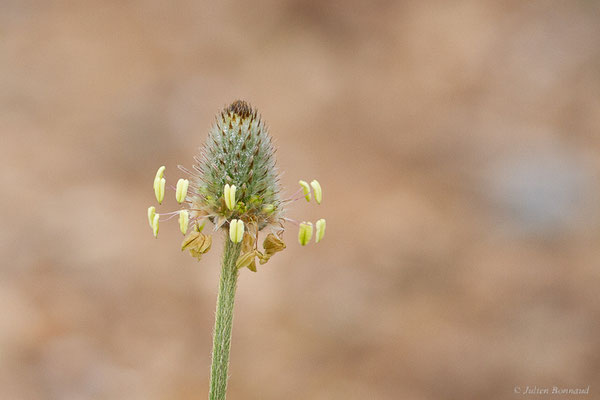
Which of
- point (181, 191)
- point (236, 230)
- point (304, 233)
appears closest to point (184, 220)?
point (181, 191)

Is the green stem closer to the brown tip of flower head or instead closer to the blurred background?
the brown tip of flower head

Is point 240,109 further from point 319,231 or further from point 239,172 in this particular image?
point 319,231

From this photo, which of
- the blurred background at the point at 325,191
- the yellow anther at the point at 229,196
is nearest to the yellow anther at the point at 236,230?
the yellow anther at the point at 229,196

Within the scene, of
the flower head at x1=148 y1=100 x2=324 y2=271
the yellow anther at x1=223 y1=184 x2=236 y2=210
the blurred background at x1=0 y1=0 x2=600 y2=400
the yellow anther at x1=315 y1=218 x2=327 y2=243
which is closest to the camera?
the yellow anther at x1=223 y1=184 x2=236 y2=210

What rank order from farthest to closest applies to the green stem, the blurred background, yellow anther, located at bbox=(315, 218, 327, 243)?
the blurred background
yellow anther, located at bbox=(315, 218, 327, 243)
the green stem

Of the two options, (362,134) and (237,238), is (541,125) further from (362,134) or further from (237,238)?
(237,238)

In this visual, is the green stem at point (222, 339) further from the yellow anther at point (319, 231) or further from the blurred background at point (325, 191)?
the blurred background at point (325, 191)

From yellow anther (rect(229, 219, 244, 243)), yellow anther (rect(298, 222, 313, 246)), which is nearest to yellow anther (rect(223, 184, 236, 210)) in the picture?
yellow anther (rect(229, 219, 244, 243))

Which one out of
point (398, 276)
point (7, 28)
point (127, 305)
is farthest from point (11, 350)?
point (7, 28)
